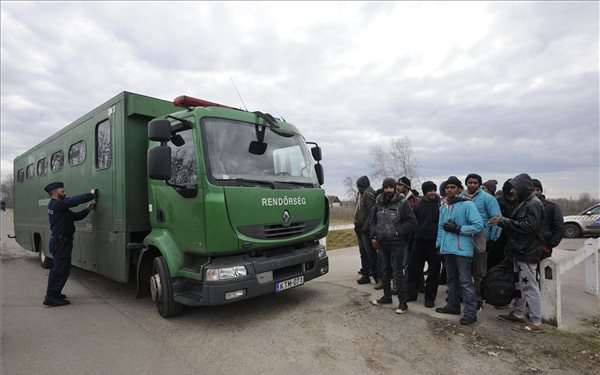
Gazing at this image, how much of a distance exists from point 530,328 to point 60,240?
22.6 ft

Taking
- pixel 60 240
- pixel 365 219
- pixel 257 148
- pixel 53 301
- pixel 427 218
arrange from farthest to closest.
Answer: pixel 365 219
pixel 60 240
pixel 53 301
pixel 427 218
pixel 257 148

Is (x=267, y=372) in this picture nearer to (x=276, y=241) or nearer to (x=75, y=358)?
(x=276, y=241)

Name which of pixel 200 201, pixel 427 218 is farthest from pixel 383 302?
pixel 200 201

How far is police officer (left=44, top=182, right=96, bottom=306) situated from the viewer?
220 inches

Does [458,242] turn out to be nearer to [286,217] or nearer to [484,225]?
[484,225]

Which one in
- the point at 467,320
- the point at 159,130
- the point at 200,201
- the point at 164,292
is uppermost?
the point at 159,130

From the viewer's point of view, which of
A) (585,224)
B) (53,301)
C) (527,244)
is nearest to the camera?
(527,244)

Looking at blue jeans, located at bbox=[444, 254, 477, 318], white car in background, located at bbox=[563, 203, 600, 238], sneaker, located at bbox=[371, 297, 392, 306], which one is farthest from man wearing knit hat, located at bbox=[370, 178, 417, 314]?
white car in background, located at bbox=[563, 203, 600, 238]

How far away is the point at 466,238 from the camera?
4289mm

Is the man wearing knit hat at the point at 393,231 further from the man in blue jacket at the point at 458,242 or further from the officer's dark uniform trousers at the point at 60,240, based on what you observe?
the officer's dark uniform trousers at the point at 60,240

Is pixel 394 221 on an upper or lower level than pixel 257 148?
lower

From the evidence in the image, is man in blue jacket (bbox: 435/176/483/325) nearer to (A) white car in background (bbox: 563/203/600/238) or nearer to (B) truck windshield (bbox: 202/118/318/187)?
(B) truck windshield (bbox: 202/118/318/187)

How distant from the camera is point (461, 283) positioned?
4316 mm

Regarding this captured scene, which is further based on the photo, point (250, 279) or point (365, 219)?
point (365, 219)
